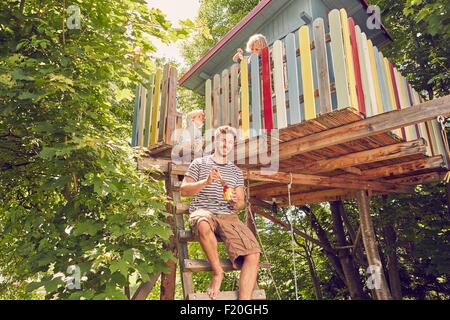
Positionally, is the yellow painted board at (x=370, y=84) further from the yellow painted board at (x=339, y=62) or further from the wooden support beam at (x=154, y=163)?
the wooden support beam at (x=154, y=163)

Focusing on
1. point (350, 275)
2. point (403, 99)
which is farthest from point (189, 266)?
point (350, 275)

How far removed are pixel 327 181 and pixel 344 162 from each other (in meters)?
0.90

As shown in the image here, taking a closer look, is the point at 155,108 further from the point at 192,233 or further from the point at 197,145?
the point at 192,233

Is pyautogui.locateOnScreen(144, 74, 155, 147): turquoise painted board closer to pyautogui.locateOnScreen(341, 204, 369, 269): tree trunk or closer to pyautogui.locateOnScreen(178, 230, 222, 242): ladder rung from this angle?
pyautogui.locateOnScreen(178, 230, 222, 242): ladder rung

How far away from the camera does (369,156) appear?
16.1 ft

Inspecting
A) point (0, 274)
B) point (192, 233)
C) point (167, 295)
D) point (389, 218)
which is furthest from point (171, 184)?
point (389, 218)

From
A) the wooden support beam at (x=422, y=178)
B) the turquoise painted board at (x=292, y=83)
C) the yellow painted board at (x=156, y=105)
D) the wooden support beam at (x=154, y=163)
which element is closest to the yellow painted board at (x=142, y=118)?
the yellow painted board at (x=156, y=105)

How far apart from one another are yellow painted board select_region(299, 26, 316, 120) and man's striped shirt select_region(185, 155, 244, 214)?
1.11m

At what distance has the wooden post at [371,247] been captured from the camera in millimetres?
6094

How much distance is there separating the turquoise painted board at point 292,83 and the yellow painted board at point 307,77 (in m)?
0.10

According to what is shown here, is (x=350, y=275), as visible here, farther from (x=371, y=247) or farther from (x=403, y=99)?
(x=403, y=99)
